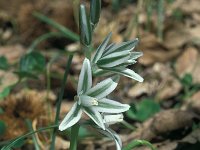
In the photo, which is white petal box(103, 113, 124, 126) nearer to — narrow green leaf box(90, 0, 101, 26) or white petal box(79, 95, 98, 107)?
white petal box(79, 95, 98, 107)

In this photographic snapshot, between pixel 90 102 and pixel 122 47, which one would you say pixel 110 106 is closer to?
pixel 90 102

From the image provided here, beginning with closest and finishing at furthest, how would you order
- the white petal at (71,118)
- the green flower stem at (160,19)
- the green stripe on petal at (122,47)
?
Result: the white petal at (71,118)
the green stripe on petal at (122,47)
the green flower stem at (160,19)

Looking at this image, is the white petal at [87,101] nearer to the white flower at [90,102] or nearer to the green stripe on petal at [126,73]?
the white flower at [90,102]

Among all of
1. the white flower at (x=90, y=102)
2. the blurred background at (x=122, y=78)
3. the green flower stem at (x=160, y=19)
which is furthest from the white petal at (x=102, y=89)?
the green flower stem at (x=160, y=19)

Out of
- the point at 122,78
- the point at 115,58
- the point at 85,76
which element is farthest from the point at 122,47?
the point at 122,78

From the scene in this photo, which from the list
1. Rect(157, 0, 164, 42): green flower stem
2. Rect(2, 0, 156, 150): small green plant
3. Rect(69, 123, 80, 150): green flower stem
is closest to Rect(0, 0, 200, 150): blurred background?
Rect(157, 0, 164, 42): green flower stem

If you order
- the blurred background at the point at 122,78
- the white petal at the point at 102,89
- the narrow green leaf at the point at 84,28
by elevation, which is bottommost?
the blurred background at the point at 122,78

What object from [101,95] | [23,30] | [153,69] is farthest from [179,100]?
[101,95]

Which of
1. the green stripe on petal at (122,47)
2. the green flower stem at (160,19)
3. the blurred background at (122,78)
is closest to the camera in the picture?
the green stripe on petal at (122,47)
